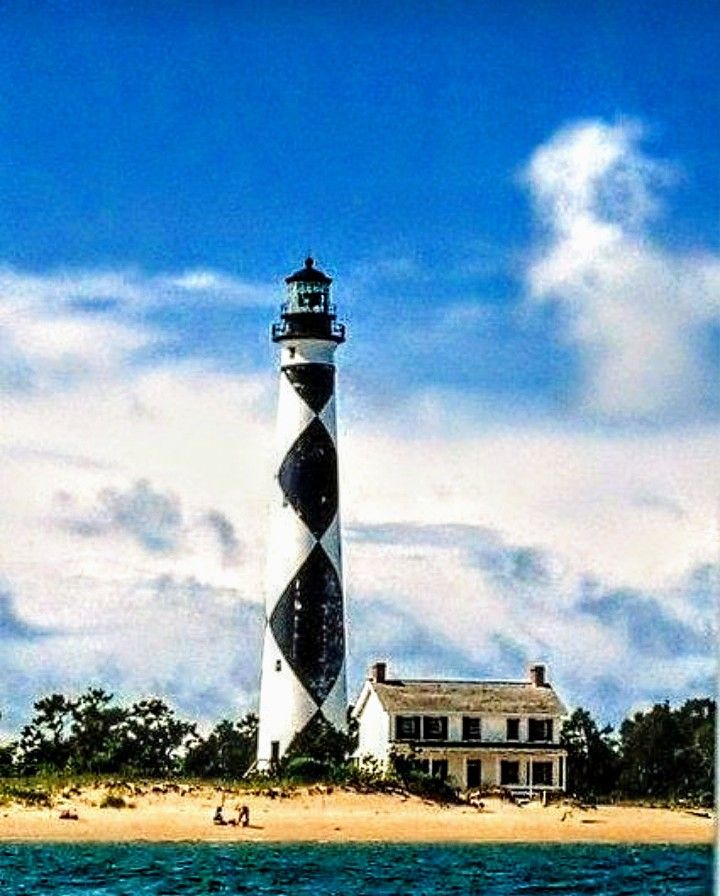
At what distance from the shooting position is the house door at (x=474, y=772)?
2439 cm

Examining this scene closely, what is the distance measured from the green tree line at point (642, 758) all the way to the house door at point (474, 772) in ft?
3.13

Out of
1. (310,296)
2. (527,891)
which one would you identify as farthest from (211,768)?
(527,891)

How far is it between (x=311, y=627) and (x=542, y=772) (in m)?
3.26

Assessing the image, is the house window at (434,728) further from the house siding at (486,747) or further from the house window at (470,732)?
the house window at (470,732)

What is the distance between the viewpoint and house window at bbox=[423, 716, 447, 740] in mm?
24453

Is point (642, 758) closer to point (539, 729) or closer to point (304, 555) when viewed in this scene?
point (539, 729)

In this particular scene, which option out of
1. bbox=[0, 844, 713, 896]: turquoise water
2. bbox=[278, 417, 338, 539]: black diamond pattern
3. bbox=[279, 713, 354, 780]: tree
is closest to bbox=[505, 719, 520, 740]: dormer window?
bbox=[279, 713, 354, 780]: tree

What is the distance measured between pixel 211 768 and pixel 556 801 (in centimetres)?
348

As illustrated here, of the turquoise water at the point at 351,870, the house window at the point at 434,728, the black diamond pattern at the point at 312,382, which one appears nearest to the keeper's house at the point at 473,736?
the house window at the point at 434,728

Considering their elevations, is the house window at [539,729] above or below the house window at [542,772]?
above

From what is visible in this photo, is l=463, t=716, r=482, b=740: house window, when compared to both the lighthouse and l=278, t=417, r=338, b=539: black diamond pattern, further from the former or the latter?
l=278, t=417, r=338, b=539: black diamond pattern

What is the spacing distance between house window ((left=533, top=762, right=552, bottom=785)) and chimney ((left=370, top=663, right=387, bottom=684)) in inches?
73.5

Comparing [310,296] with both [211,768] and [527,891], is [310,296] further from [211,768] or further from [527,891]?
[527,891]

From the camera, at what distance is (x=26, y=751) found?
947 inches
